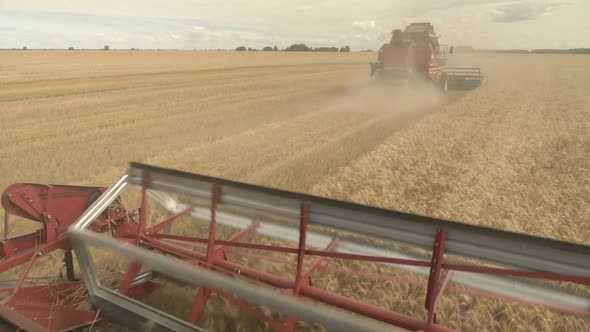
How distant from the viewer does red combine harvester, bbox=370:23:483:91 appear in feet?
59.3

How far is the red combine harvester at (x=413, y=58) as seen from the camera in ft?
59.3

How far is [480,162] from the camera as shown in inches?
320

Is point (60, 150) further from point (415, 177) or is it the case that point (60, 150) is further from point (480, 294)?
point (480, 294)

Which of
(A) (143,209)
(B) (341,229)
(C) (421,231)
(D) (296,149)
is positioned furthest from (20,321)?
(D) (296,149)

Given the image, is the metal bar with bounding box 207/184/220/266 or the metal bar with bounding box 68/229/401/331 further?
the metal bar with bounding box 207/184/220/266

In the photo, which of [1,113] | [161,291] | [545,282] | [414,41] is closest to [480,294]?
[545,282]

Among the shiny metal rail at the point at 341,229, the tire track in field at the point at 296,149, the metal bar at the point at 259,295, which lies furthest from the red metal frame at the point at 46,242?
the tire track in field at the point at 296,149

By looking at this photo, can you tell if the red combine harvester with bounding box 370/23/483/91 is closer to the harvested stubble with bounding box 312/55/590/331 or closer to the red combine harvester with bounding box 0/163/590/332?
the harvested stubble with bounding box 312/55/590/331

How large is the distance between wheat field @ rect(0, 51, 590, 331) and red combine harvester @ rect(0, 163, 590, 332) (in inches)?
18.7

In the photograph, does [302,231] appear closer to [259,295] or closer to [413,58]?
[259,295]

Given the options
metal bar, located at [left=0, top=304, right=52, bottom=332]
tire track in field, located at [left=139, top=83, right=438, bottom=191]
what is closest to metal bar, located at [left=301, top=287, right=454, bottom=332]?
metal bar, located at [left=0, top=304, right=52, bottom=332]

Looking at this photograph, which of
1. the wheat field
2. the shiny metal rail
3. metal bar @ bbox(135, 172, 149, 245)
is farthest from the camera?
the wheat field

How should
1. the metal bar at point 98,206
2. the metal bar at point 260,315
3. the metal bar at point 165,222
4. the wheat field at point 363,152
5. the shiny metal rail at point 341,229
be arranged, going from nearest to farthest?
the shiny metal rail at point 341,229 → the metal bar at point 98,206 → the metal bar at point 260,315 → the metal bar at point 165,222 → the wheat field at point 363,152

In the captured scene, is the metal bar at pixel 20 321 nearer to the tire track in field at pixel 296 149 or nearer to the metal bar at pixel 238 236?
the metal bar at pixel 238 236
